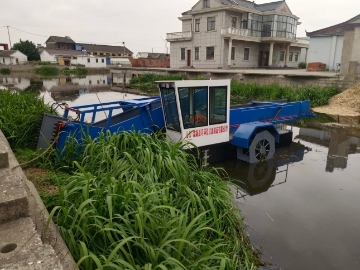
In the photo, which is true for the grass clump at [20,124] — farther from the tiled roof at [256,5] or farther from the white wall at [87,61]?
the white wall at [87,61]

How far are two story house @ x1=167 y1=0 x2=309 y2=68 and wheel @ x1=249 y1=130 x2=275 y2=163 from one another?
22008mm

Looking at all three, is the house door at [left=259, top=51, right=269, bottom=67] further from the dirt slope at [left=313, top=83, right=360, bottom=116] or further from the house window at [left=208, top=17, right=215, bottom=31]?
the dirt slope at [left=313, top=83, right=360, bottom=116]

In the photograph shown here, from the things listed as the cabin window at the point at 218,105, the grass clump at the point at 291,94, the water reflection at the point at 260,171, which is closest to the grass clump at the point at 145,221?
the water reflection at the point at 260,171

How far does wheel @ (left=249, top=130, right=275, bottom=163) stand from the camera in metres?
6.07

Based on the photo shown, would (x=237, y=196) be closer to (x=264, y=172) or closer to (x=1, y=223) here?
(x=264, y=172)

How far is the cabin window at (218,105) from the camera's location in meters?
5.28

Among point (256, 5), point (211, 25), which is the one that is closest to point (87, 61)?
point (211, 25)

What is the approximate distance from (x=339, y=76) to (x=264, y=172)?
10808 mm

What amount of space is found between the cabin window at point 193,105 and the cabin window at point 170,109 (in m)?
0.14

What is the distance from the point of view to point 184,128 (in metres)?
5.07

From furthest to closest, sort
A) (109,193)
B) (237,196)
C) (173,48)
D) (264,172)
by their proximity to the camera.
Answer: (173,48) < (264,172) < (237,196) < (109,193)

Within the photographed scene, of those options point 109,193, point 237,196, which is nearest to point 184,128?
point 237,196

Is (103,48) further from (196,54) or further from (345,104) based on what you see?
(345,104)

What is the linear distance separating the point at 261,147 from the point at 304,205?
2074 mm
